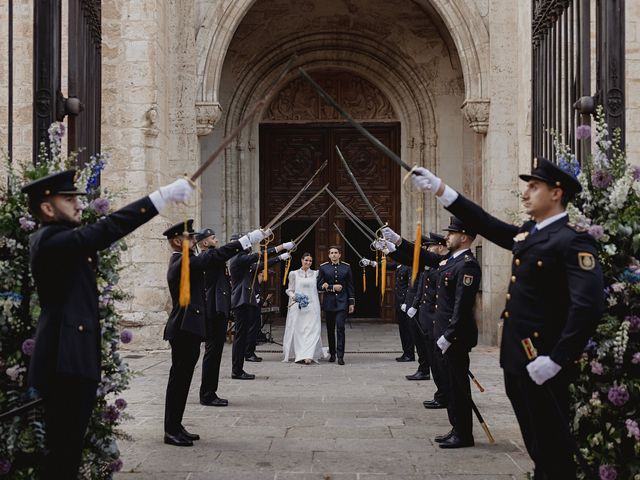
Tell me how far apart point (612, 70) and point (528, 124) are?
23.1 feet

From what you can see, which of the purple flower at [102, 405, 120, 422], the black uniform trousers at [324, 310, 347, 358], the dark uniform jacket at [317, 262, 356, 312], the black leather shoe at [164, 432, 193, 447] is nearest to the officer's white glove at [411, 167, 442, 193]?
the purple flower at [102, 405, 120, 422]

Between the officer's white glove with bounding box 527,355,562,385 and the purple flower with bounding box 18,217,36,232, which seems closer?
the officer's white glove with bounding box 527,355,562,385

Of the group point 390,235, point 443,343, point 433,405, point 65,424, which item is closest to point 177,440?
point 443,343

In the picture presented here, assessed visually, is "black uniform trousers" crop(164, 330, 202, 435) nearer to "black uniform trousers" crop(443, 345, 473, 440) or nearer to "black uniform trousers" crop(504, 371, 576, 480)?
"black uniform trousers" crop(443, 345, 473, 440)

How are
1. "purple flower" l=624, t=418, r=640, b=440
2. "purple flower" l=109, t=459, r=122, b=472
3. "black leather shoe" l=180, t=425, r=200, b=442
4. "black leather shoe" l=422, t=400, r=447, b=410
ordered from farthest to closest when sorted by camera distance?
"black leather shoe" l=422, t=400, r=447, b=410 → "black leather shoe" l=180, t=425, r=200, b=442 → "purple flower" l=109, t=459, r=122, b=472 → "purple flower" l=624, t=418, r=640, b=440

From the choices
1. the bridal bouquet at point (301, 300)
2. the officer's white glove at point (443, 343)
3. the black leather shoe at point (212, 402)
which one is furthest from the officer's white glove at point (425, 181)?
the bridal bouquet at point (301, 300)

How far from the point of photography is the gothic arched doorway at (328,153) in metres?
19.1

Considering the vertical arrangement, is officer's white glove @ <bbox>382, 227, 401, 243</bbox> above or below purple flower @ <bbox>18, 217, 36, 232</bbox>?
below

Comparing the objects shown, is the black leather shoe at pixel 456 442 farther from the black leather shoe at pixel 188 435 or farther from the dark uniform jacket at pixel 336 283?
the dark uniform jacket at pixel 336 283

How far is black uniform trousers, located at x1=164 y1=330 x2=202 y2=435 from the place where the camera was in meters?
6.69

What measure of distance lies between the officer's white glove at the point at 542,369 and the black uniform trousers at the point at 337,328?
330 inches

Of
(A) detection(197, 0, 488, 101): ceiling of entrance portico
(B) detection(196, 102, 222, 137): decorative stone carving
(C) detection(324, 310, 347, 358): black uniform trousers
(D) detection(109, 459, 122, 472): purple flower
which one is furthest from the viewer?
(A) detection(197, 0, 488, 101): ceiling of entrance portico

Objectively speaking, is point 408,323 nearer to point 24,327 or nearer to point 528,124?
point 528,124

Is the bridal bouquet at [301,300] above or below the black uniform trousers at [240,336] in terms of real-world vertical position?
above
